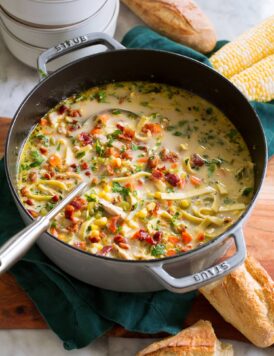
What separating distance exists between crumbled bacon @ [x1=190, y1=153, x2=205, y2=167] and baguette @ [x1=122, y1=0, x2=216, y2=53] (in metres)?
0.98

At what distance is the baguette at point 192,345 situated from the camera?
3.13m

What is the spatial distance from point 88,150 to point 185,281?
43.8 inches

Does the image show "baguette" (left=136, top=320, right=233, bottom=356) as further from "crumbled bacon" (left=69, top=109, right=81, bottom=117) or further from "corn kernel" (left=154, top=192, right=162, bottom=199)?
"crumbled bacon" (left=69, top=109, right=81, bottom=117)

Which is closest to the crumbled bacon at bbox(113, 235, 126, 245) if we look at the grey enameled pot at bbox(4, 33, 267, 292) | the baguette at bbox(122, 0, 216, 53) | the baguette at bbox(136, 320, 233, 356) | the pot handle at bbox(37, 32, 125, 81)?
the grey enameled pot at bbox(4, 33, 267, 292)

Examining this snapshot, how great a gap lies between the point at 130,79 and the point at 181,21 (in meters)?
0.61

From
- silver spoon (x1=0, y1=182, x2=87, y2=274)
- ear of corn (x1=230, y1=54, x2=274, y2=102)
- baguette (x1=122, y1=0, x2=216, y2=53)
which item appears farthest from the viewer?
baguette (x1=122, y1=0, x2=216, y2=53)

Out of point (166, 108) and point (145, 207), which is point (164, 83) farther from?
point (145, 207)

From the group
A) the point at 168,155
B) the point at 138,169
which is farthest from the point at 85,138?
the point at 168,155

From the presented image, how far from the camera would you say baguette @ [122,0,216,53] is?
4293 mm

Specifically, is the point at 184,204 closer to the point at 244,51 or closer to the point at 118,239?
the point at 118,239

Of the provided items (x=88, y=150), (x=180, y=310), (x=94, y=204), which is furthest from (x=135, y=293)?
(x=88, y=150)

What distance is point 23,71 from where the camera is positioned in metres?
4.39

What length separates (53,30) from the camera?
3.96 meters

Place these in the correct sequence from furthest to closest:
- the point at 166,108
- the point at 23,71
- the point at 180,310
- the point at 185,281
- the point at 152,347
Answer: the point at 23,71, the point at 166,108, the point at 180,310, the point at 152,347, the point at 185,281
